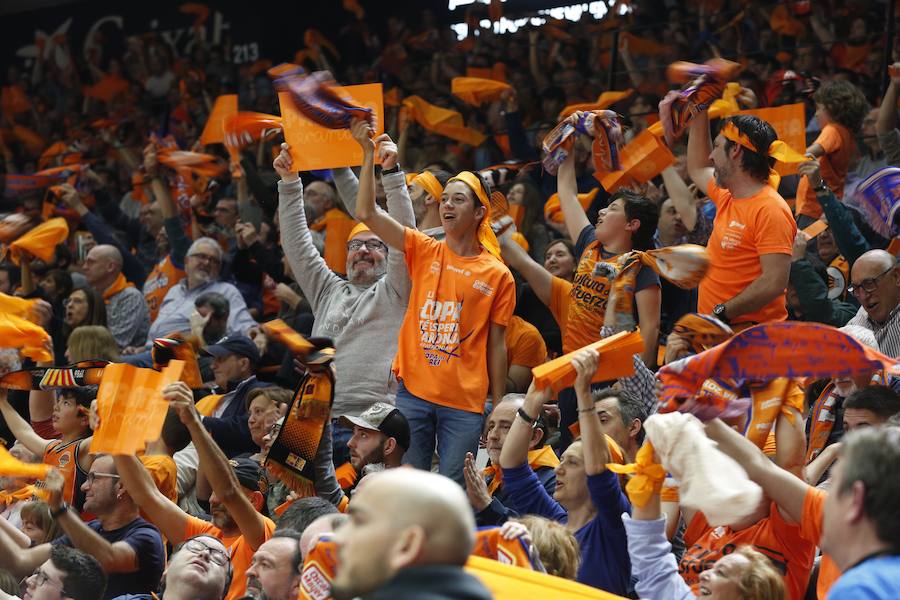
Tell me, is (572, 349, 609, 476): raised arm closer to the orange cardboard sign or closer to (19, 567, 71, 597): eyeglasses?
(19, 567, 71, 597): eyeglasses

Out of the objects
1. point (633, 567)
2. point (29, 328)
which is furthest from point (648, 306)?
point (29, 328)

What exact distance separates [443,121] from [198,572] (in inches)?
204

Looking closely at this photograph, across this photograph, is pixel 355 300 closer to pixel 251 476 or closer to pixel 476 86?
pixel 251 476

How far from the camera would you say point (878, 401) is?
425cm

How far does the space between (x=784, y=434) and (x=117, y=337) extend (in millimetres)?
5322

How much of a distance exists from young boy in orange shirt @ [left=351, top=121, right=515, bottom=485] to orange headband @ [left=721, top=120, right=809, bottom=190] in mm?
1072

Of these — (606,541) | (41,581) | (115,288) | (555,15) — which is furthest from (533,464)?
(555,15)

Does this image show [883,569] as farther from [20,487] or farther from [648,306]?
[20,487]

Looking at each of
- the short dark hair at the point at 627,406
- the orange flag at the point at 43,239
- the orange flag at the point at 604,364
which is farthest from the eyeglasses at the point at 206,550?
the orange flag at the point at 43,239

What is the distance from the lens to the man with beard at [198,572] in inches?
170

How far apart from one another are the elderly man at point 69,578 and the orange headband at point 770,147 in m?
3.08

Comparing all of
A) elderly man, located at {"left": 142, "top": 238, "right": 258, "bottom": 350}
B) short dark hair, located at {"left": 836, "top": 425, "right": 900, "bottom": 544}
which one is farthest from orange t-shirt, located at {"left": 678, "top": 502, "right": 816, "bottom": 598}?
elderly man, located at {"left": 142, "top": 238, "right": 258, "bottom": 350}

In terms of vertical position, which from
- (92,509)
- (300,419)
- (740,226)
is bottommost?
(92,509)

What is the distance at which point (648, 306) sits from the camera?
225 inches
